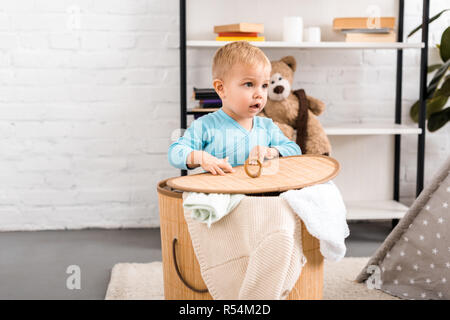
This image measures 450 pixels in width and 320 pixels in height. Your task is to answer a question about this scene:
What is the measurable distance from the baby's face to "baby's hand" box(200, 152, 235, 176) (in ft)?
0.54

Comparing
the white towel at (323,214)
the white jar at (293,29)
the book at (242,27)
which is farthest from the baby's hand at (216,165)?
the white jar at (293,29)

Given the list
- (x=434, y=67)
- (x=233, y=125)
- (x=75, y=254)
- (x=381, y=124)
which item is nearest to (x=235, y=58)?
(x=233, y=125)

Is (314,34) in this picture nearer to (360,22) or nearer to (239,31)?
(360,22)

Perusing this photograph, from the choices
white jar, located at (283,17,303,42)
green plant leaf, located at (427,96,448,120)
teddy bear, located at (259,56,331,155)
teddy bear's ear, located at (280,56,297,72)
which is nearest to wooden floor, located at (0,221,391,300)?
teddy bear, located at (259,56,331,155)

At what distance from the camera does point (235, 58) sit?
1.37 metres

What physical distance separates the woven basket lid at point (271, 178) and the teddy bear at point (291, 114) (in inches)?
32.2

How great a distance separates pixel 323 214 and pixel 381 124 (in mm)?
1497

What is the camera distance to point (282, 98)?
225 cm

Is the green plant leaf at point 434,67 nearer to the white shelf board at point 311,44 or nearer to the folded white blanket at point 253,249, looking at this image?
the white shelf board at point 311,44

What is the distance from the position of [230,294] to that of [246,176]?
0.28m

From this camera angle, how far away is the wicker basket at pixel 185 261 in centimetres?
121

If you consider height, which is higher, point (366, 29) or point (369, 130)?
point (366, 29)

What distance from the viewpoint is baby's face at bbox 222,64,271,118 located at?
1.36 m

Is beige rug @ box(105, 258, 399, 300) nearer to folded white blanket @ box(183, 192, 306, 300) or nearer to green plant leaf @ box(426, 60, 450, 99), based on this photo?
folded white blanket @ box(183, 192, 306, 300)
